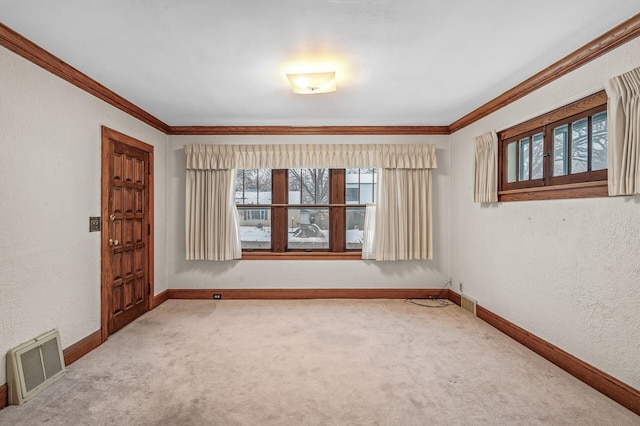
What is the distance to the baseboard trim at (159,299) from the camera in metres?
4.45

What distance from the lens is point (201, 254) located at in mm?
4789

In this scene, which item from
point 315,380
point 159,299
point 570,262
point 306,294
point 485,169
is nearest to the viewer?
point 315,380

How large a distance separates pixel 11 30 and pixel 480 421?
12.9 ft

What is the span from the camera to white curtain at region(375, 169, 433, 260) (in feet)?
15.7

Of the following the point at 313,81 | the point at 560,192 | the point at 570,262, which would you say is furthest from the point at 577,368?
the point at 313,81

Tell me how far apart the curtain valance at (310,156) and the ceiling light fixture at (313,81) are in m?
1.78

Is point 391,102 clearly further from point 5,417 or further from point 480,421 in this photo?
point 5,417

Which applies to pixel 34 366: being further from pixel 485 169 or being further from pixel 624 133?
pixel 485 169

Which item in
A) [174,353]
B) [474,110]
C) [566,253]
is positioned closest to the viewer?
[566,253]

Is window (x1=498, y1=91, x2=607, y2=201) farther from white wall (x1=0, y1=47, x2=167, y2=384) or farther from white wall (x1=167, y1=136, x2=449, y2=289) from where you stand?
white wall (x1=0, y1=47, x2=167, y2=384)

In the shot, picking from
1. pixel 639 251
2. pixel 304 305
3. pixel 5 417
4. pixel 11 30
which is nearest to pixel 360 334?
pixel 304 305

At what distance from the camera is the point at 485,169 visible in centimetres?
389

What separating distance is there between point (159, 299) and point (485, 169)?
447 cm

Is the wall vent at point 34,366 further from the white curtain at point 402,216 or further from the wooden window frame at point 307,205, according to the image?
the white curtain at point 402,216
